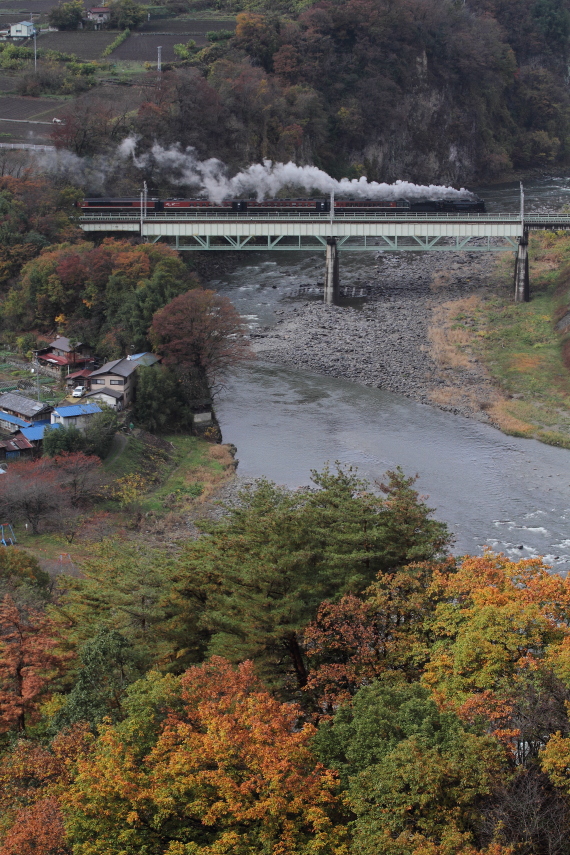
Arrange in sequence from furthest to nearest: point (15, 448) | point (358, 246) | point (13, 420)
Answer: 1. point (358, 246)
2. point (13, 420)
3. point (15, 448)

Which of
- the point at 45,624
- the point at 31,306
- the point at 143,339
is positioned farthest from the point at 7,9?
the point at 45,624

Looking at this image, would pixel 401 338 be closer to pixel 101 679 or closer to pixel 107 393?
pixel 107 393

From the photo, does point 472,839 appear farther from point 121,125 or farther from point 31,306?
point 121,125

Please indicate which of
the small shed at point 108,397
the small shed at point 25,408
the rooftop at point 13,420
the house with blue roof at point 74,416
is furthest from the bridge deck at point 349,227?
the rooftop at point 13,420

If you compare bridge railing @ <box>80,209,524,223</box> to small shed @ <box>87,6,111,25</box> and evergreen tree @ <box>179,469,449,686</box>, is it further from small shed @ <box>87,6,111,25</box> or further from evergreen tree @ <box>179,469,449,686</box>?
small shed @ <box>87,6,111,25</box>

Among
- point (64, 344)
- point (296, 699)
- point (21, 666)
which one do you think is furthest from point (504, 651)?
point (64, 344)

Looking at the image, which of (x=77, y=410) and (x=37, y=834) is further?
(x=77, y=410)
